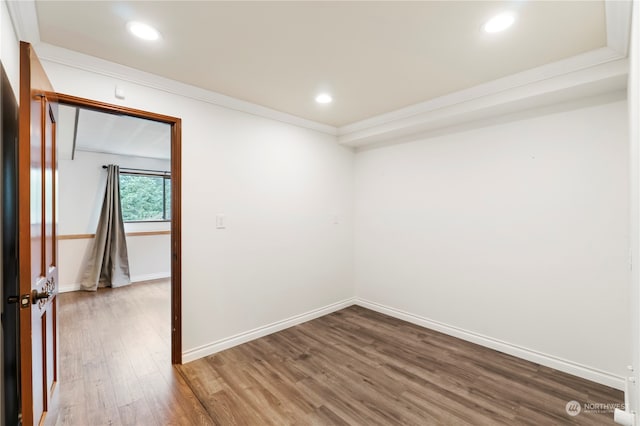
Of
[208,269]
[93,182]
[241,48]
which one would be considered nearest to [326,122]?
[241,48]

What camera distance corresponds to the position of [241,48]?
6.78 feet

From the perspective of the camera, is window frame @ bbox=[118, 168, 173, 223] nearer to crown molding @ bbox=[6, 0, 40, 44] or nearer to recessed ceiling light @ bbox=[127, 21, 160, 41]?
crown molding @ bbox=[6, 0, 40, 44]

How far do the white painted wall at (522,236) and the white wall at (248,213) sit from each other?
82 centimetres

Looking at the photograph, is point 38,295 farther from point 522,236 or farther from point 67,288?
point 67,288

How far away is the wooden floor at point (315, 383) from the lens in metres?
2.00

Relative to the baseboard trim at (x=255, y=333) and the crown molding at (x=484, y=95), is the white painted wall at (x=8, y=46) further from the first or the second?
the crown molding at (x=484, y=95)

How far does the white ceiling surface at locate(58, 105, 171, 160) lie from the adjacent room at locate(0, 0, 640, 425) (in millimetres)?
81

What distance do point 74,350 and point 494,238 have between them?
4.27 m

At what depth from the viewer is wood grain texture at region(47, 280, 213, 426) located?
2004 mm

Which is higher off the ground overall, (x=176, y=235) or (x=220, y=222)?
(x=220, y=222)

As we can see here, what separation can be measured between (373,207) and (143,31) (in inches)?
121

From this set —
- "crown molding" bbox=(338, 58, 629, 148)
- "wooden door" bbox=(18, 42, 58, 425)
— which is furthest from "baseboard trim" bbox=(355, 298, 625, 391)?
"wooden door" bbox=(18, 42, 58, 425)

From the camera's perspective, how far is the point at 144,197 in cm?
617

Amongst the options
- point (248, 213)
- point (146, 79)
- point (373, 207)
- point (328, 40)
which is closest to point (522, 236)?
point (373, 207)
